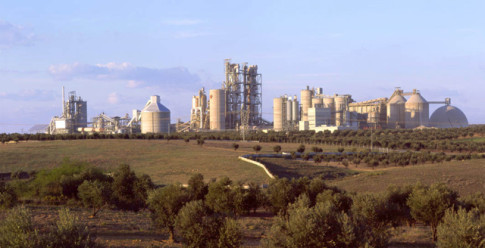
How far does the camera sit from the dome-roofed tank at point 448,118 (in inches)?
4077

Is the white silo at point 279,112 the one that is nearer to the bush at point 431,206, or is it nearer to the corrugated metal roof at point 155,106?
the corrugated metal roof at point 155,106

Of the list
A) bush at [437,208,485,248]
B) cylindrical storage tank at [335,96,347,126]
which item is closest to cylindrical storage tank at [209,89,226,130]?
cylindrical storage tank at [335,96,347,126]

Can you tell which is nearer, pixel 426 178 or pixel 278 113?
pixel 426 178

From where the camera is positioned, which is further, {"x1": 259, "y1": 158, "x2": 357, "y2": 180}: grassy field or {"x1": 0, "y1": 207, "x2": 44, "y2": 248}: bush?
{"x1": 259, "y1": 158, "x2": 357, "y2": 180}: grassy field

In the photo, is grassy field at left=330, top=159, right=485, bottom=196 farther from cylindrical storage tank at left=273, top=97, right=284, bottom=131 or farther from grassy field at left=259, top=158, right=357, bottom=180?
cylindrical storage tank at left=273, top=97, right=284, bottom=131

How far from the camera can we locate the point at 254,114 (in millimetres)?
104938

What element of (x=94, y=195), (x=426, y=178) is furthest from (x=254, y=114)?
(x=94, y=195)

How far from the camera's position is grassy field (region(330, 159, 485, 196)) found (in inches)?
1479

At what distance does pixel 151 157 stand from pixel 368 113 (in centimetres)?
5751

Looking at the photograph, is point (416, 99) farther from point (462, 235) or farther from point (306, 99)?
point (462, 235)

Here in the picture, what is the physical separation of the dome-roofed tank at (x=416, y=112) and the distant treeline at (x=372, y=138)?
383 inches

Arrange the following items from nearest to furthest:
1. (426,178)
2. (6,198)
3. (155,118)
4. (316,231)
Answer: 1. (316,231)
2. (6,198)
3. (426,178)
4. (155,118)

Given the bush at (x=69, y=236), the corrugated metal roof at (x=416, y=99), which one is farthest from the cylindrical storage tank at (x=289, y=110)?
the bush at (x=69, y=236)

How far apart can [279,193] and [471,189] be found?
18.1 meters
